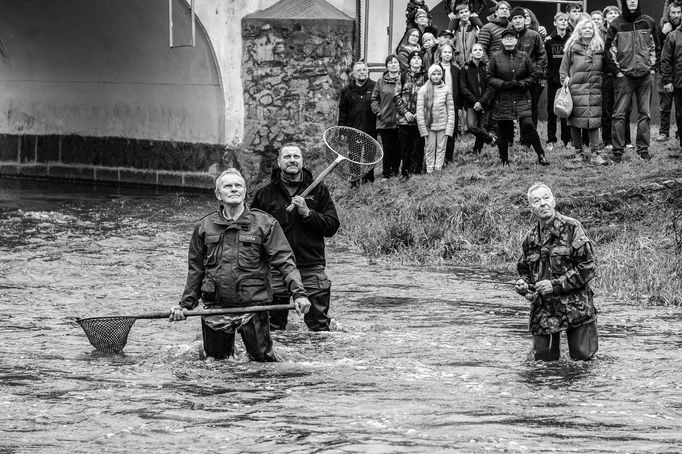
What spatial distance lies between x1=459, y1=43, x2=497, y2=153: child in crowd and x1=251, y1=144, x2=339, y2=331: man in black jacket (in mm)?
8595

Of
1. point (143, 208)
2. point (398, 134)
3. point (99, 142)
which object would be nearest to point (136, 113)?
→ point (99, 142)

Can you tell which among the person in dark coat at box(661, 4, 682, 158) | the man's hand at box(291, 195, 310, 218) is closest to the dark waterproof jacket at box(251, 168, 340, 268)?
the man's hand at box(291, 195, 310, 218)

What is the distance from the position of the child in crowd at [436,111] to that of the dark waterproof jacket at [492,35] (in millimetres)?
1099

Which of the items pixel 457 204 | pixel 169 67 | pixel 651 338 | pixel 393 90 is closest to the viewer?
pixel 651 338

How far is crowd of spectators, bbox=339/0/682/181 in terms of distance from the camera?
64.2ft

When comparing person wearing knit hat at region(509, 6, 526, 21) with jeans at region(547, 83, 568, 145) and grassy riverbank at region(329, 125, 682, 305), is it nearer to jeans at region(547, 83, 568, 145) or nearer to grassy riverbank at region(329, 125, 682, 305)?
jeans at region(547, 83, 568, 145)

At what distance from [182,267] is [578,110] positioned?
6.00 m

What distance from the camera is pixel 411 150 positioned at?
856 inches

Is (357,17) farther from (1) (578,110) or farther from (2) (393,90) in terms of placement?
(1) (578,110)

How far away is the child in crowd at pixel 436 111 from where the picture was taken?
20.7m

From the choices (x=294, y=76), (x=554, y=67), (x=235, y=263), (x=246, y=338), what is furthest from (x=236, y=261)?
(x=294, y=76)

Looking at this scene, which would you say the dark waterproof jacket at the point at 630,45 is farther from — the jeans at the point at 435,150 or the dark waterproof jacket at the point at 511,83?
the jeans at the point at 435,150

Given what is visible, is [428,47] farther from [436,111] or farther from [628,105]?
[628,105]

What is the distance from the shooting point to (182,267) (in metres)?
17.9
